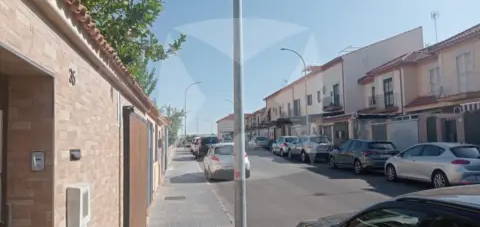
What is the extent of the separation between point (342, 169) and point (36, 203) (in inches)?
807

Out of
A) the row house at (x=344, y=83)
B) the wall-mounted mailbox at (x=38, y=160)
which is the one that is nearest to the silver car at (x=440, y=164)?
the wall-mounted mailbox at (x=38, y=160)

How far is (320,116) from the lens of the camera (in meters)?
41.6

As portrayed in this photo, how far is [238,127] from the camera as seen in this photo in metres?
6.48

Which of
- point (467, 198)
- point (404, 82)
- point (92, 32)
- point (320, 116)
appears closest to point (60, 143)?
point (92, 32)

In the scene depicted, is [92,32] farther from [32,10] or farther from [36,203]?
[36,203]

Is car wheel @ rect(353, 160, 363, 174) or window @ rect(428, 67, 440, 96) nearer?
car wheel @ rect(353, 160, 363, 174)

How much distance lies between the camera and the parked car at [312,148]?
27484 mm

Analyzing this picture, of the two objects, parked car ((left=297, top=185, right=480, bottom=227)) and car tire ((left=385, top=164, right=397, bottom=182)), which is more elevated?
parked car ((left=297, top=185, right=480, bottom=227))

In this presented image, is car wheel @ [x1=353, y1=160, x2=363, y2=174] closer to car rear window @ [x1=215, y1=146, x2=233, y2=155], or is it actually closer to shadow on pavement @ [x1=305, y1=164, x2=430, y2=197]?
shadow on pavement @ [x1=305, y1=164, x2=430, y2=197]

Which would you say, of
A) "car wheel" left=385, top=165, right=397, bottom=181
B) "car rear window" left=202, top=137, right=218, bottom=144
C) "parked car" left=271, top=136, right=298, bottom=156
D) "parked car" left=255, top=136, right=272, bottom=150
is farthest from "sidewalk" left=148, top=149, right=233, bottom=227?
"parked car" left=255, top=136, right=272, bottom=150

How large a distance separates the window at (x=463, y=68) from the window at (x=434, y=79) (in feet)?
11.4

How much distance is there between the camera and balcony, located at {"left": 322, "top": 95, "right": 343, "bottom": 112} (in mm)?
38669

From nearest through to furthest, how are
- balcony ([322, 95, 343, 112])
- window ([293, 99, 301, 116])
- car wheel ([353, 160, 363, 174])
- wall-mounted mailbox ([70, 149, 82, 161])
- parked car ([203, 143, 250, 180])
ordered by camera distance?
wall-mounted mailbox ([70, 149, 82, 161]) → parked car ([203, 143, 250, 180]) → car wheel ([353, 160, 363, 174]) → balcony ([322, 95, 343, 112]) → window ([293, 99, 301, 116])

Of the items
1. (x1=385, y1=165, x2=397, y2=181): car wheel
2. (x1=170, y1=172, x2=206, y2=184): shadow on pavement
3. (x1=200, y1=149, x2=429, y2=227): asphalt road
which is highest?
(x1=385, y1=165, x2=397, y2=181): car wheel
